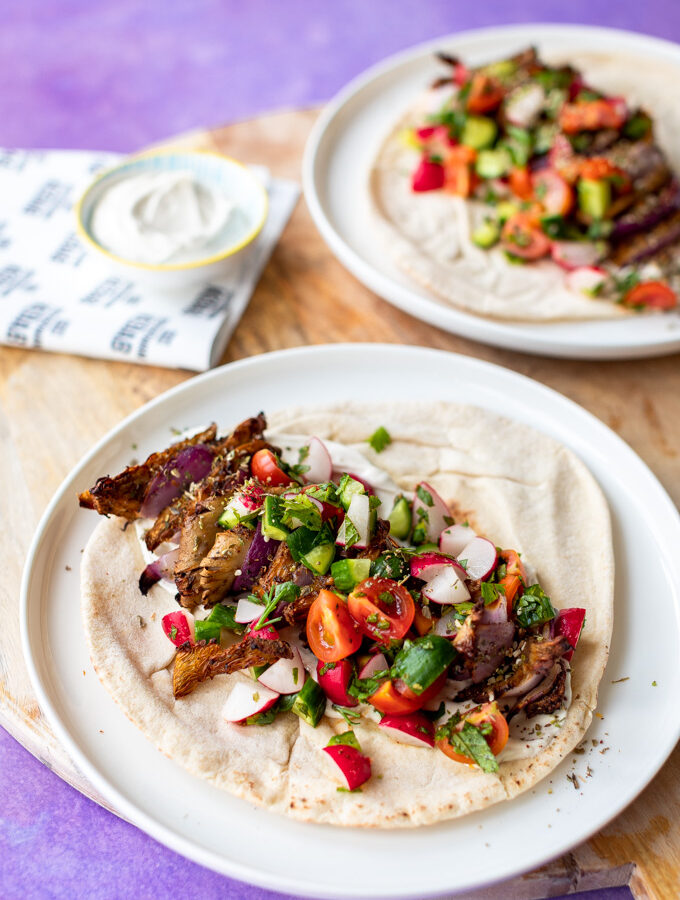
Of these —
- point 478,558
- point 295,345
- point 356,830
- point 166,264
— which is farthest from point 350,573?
point 166,264

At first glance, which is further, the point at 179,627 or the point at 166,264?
the point at 166,264

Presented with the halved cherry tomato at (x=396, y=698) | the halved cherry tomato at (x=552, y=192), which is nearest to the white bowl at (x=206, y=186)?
the halved cherry tomato at (x=552, y=192)

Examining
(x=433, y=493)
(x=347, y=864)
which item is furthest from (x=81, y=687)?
(x=433, y=493)

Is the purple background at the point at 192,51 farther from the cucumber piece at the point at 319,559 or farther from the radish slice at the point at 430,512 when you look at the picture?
the cucumber piece at the point at 319,559

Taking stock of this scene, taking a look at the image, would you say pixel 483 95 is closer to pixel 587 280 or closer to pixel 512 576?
pixel 587 280

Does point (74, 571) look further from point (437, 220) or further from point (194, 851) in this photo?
point (437, 220)

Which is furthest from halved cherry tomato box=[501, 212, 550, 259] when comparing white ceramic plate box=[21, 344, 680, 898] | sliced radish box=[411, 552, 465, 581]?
sliced radish box=[411, 552, 465, 581]
